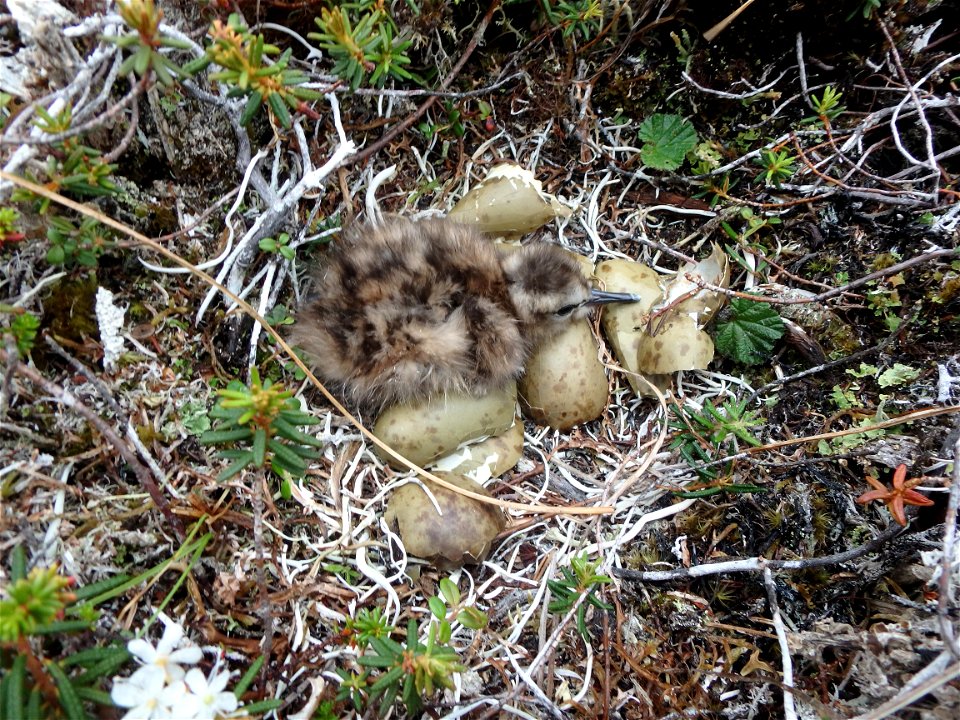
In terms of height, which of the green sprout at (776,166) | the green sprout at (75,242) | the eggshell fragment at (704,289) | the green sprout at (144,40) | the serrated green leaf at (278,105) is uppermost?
the green sprout at (144,40)

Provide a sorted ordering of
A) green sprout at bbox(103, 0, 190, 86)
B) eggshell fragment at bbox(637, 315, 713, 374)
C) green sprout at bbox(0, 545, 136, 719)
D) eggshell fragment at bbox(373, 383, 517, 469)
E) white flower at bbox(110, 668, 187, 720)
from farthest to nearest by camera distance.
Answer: eggshell fragment at bbox(637, 315, 713, 374)
eggshell fragment at bbox(373, 383, 517, 469)
green sprout at bbox(103, 0, 190, 86)
white flower at bbox(110, 668, 187, 720)
green sprout at bbox(0, 545, 136, 719)

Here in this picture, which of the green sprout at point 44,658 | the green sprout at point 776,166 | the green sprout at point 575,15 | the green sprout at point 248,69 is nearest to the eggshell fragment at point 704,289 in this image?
the green sprout at point 776,166

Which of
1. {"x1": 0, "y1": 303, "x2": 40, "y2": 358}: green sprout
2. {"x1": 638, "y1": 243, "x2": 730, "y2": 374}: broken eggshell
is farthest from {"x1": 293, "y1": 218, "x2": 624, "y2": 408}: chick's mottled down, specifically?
{"x1": 0, "y1": 303, "x2": 40, "y2": 358}: green sprout

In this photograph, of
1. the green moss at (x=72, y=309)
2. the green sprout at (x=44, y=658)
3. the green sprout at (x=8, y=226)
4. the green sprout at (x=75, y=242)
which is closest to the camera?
the green sprout at (x=44, y=658)

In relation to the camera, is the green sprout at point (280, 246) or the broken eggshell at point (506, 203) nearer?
the green sprout at point (280, 246)

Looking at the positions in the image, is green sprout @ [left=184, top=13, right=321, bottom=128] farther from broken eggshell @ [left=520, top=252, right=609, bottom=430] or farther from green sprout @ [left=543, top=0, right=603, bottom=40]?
broken eggshell @ [left=520, top=252, right=609, bottom=430]

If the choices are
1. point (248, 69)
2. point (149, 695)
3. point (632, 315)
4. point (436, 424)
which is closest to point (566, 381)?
point (632, 315)

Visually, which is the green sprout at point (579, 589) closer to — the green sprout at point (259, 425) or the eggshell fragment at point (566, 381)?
the eggshell fragment at point (566, 381)
